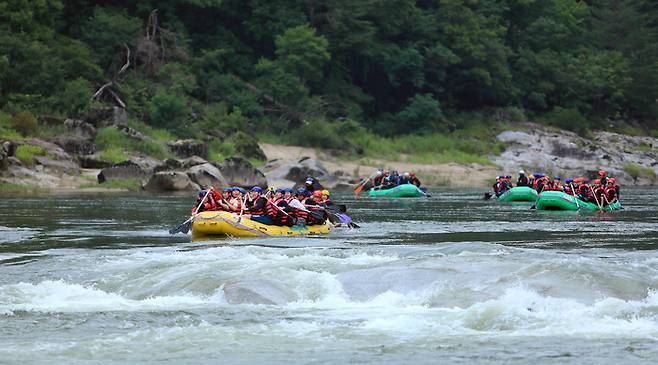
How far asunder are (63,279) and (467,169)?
44.9m

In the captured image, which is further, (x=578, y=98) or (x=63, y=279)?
(x=578, y=98)

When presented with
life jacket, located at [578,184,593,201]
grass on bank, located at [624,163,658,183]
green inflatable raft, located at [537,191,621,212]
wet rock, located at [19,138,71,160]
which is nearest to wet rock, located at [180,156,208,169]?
wet rock, located at [19,138,71,160]

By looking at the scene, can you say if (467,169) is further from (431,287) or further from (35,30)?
(431,287)

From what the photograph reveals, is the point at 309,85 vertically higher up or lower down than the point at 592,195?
higher up

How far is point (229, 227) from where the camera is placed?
955 inches

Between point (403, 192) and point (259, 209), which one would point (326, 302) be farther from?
point (403, 192)

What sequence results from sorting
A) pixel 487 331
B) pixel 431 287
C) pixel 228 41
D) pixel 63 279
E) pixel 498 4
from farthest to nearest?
pixel 498 4, pixel 228 41, pixel 63 279, pixel 431 287, pixel 487 331

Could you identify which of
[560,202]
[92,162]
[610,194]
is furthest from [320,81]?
[610,194]

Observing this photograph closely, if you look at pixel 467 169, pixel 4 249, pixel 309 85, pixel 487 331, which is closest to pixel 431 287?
pixel 487 331

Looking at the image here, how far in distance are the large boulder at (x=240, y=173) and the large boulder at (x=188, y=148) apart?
4169 millimetres

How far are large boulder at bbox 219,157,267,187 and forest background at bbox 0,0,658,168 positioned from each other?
172 inches

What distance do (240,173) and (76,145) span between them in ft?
23.1

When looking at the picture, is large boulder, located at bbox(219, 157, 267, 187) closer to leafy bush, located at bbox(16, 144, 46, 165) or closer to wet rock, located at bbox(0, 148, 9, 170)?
leafy bush, located at bbox(16, 144, 46, 165)

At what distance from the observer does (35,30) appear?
Answer: 181 ft
